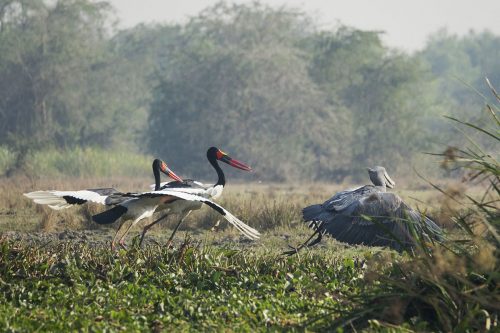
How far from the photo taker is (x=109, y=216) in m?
10.3

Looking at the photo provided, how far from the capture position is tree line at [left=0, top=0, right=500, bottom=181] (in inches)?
1431

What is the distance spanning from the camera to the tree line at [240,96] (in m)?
36.3

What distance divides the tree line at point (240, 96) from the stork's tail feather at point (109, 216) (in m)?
23.8

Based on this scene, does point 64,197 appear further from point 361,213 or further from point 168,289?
point 361,213

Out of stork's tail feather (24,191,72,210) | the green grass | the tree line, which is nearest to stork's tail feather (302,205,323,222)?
the green grass

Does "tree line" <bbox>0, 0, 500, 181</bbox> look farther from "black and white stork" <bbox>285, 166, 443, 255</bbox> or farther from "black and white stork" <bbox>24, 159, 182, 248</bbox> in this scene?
"black and white stork" <bbox>285, 166, 443, 255</bbox>

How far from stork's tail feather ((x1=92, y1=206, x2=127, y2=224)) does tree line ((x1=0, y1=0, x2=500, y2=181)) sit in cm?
2375

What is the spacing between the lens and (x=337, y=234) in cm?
939

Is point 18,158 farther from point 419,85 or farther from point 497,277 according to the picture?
point 497,277

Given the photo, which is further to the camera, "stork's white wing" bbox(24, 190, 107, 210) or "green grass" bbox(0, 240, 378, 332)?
"stork's white wing" bbox(24, 190, 107, 210)

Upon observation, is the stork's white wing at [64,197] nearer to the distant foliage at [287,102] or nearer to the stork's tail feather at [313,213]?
the stork's tail feather at [313,213]

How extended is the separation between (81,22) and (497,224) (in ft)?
122

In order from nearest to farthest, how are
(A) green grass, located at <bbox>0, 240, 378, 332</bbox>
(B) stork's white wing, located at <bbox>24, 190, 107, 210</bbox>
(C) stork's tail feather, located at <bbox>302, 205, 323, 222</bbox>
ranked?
(A) green grass, located at <bbox>0, 240, 378, 332</bbox> → (C) stork's tail feather, located at <bbox>302, 205, 323, 222</bbox> → (B) stork's white wing, located at <bbox>24, 190, 107, 210</bbox>

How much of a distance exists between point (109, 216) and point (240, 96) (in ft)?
85.1
